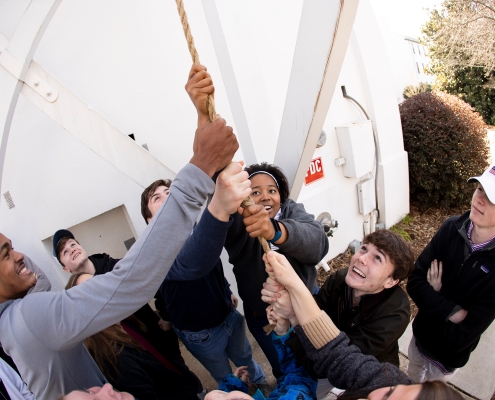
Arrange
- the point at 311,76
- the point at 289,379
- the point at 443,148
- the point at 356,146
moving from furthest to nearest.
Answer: the point at 443,148
the point at 356,146
the point at 311,76
the point at 289,379

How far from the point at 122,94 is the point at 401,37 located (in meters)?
15.8

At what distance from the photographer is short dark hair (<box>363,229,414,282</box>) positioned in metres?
1.69

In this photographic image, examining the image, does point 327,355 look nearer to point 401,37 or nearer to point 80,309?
point 80,309

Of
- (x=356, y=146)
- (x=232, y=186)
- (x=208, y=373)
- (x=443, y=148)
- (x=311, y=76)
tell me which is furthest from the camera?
(x=443, y=148)

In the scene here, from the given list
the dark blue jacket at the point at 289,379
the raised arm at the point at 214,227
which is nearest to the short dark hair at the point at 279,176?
the raised arm at the point at 214,227

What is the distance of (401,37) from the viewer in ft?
47.9

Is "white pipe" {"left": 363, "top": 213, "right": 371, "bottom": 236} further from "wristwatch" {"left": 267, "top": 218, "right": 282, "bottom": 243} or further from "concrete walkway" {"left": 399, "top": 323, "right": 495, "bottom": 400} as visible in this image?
"wristwatch" {"left": 267, "top": 218, "right": 282, "bottom": 243}

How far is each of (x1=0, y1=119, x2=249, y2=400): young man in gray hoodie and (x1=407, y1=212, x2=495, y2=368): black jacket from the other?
1.66m

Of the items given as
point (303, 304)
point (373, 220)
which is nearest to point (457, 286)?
point (303, 304)

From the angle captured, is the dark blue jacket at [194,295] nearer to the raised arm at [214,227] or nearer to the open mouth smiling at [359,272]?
the raised arm at [214,227]

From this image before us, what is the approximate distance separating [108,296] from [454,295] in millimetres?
1990

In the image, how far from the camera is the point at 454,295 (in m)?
1.97

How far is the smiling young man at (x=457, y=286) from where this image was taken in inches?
71.3

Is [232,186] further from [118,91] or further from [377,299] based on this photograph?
[118,91]
